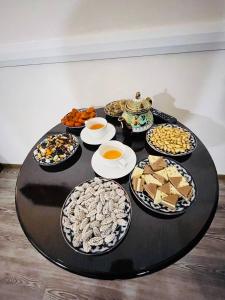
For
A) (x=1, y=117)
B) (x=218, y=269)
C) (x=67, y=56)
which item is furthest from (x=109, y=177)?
(x=1, y=117)

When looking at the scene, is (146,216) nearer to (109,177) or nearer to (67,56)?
(109,177)

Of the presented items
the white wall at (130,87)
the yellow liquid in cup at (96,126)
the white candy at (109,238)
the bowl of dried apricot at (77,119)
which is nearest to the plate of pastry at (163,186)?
the white candy at (109,238)

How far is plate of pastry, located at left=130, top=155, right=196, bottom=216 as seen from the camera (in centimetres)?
64

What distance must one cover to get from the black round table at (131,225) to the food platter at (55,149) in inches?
1.2

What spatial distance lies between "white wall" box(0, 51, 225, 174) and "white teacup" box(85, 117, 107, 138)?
13.8 inches

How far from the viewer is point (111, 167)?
77cm

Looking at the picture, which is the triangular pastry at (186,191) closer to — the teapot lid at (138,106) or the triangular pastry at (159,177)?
the triangular pastry at (159,177)

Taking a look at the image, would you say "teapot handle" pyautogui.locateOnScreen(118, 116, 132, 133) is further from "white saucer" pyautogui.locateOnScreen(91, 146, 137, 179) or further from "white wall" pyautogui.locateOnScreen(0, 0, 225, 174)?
"white wall" pyautogui.locateOnScreen(0, 0, 225, 174)

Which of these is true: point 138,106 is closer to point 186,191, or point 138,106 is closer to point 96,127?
point 96,127

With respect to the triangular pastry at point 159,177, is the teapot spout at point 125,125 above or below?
above

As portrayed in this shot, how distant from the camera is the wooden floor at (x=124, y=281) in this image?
1033mm

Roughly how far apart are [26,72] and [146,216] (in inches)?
42.6

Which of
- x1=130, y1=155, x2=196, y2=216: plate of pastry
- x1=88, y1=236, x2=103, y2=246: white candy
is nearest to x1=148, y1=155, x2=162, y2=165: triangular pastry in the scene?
x1=130, y1=155, x2=196, y2=216: plate of pastry

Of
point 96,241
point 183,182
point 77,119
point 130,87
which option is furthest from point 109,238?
point 130,87
